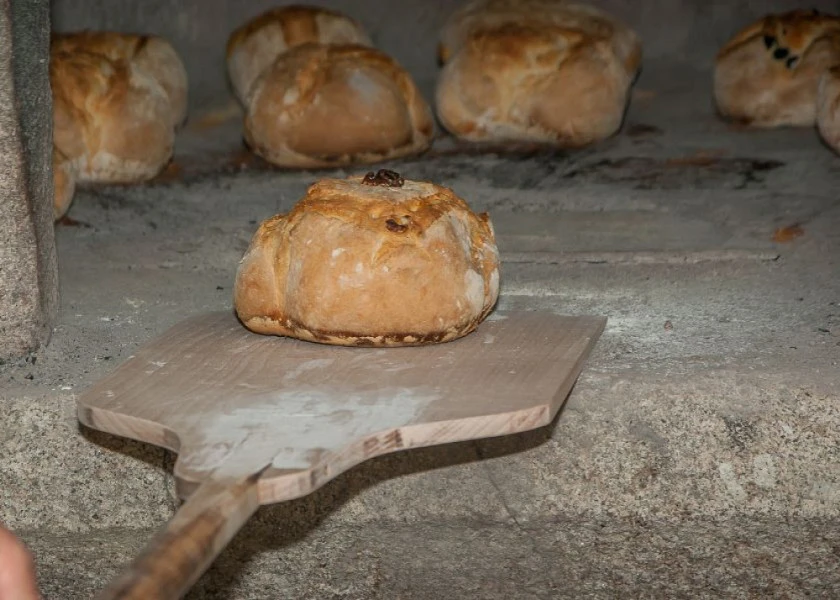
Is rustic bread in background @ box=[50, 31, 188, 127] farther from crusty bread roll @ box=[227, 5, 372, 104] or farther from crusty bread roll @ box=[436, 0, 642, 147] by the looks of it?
crusty bread roll @ box=[436, 0, 642, 147]

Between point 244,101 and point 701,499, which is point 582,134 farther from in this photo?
point 701,499

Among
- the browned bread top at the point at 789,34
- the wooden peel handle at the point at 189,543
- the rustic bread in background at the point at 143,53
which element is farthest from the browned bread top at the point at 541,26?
the wooden peel handle at the point at 189,543

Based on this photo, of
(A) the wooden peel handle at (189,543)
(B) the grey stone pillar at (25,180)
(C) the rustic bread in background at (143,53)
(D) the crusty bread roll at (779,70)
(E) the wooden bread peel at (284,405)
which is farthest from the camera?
(D) the crusty bread roll at (779,70)

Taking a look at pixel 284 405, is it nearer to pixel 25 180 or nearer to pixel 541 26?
pixel 25 180

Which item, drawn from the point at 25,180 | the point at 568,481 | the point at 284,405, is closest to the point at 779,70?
the point at 568,481

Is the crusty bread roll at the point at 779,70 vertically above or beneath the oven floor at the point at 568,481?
above

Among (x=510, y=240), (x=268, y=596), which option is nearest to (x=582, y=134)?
(x=510, y=240)

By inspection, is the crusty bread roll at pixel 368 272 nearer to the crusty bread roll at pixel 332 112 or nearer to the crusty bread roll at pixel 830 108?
the crusty bread roll at pixel 332 112

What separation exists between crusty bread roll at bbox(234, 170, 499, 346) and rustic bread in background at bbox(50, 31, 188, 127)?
1882 millimetres

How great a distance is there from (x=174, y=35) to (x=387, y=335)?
117 inches

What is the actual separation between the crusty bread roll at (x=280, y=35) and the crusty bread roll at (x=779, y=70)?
1.30 metres

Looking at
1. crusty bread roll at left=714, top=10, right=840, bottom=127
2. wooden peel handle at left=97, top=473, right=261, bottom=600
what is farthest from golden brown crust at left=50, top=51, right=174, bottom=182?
wooden peel handle at left=97, top=473, right=261, bottom=600

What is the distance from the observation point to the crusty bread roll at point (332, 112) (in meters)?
3.64

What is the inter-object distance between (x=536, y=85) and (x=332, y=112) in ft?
2.27
